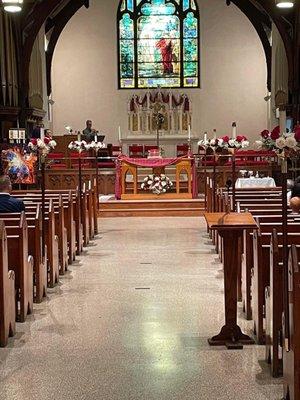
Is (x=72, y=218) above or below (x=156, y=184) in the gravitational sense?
below

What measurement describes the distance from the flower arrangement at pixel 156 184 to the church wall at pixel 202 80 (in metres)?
6.87

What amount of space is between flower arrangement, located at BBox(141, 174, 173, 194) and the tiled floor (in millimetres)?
6930

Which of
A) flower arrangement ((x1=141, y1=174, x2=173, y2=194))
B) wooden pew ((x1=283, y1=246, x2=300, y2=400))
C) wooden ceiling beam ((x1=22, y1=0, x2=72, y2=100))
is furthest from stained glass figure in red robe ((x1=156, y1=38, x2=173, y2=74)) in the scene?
wooden pew ((x1=283, y1=246, x2=300, y2=400))

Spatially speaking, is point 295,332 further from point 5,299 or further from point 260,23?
point 260,23

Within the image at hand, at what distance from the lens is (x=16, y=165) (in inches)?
540

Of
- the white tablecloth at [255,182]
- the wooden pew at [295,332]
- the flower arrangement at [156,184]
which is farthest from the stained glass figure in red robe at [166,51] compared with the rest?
the wooden pew at [295,332]

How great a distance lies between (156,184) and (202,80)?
8.05 m

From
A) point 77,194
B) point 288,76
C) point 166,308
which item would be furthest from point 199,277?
point 288,76

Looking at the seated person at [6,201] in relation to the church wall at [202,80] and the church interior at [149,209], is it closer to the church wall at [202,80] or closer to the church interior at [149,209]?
the church interior at [149,209]

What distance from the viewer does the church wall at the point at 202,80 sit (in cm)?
2322

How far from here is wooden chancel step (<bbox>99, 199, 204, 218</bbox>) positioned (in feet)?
48.2

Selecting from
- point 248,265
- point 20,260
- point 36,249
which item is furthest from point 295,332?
point 36,249

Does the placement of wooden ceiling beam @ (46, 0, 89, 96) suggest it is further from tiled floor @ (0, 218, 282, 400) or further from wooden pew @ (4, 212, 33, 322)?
wooden pew @ (4, 212, 33, 322)

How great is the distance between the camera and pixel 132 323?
6.14 metres
